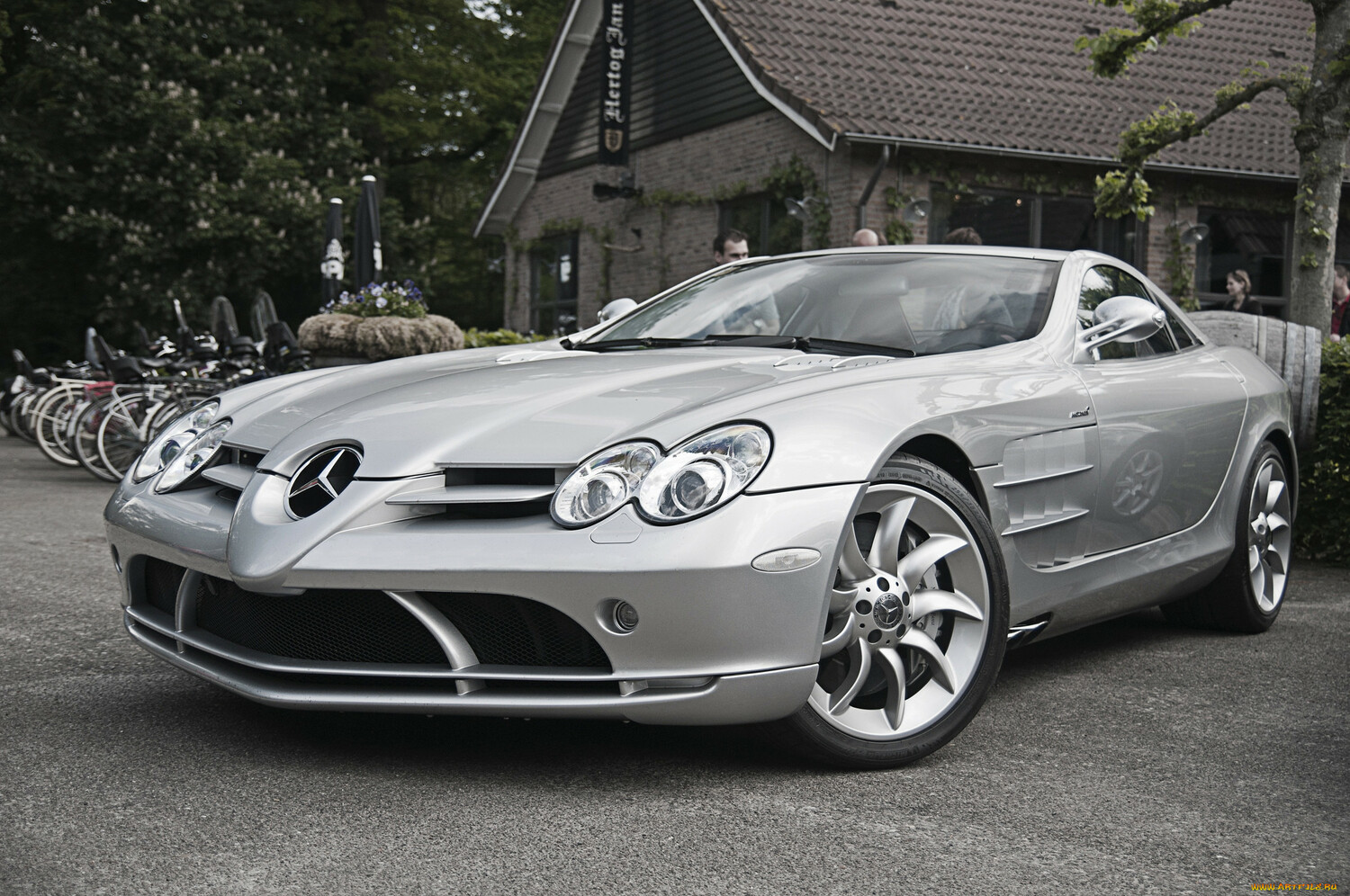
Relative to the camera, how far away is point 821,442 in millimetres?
3043

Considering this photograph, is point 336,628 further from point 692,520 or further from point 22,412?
point 22,412

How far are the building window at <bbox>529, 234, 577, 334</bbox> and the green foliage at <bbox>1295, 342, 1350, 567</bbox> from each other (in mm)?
15507

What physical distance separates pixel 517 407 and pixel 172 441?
1.16m

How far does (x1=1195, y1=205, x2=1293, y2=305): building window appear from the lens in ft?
55.2

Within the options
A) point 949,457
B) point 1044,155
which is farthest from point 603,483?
point 1044,155

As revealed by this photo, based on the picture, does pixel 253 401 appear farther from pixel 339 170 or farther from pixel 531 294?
pixel 339 170

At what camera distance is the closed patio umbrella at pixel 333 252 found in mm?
14680

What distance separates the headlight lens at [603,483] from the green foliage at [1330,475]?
5.18 m

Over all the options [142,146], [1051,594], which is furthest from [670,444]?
[142,146]

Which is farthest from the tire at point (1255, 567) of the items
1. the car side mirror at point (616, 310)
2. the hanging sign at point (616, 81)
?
the hanging sign at point (616, 81)

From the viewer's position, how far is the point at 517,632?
292cm

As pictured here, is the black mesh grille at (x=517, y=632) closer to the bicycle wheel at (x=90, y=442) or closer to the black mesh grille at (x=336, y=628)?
the black mesh grille at (x=336, y=628)

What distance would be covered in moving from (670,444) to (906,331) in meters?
1.24

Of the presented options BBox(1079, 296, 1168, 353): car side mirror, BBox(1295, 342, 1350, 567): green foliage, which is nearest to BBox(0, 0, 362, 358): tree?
BBox(1295, 342, 1350, 567): green foliage
